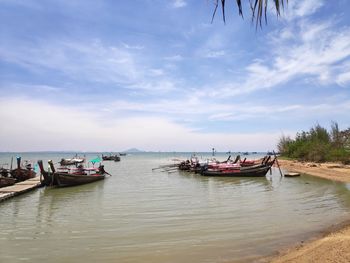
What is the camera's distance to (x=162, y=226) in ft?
39.1

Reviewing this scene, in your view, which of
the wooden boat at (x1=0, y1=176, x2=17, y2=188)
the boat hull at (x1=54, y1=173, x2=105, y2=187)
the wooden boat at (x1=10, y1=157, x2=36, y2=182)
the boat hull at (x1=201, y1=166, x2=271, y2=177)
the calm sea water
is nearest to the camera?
the calm sea water

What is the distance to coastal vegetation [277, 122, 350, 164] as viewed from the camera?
45344 millimetres

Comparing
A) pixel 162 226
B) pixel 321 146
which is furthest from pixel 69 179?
pixel 321 146

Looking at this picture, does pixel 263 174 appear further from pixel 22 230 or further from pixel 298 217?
pixel 22 230

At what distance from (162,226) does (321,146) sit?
43702 millimetres

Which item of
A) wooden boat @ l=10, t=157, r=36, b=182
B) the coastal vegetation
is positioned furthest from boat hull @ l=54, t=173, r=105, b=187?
the coastal vegetation

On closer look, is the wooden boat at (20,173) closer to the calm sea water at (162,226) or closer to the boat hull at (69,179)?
the boat hull at (69,179)

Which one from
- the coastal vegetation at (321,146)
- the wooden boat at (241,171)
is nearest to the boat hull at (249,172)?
the wooden boat at (241,171)

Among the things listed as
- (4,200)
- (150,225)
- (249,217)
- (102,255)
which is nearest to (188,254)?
(102,255)

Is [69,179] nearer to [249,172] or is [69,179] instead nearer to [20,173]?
[20,173]

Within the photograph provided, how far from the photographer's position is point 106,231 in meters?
11.4

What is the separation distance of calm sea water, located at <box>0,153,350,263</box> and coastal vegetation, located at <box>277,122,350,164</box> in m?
28.1

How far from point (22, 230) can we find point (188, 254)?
6690 mm

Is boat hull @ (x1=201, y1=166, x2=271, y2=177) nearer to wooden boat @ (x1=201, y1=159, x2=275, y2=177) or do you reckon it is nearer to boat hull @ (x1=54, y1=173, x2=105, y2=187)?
wooden boat @ (x1=201, y1=159, x2=275, y2=177)
